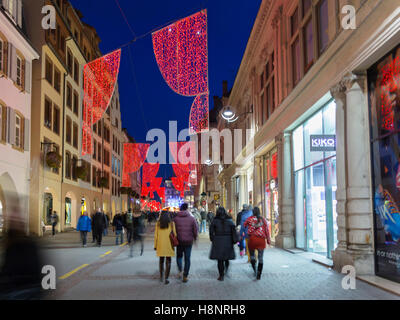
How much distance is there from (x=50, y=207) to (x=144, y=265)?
22.8 metres

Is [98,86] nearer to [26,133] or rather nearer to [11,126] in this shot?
[26,133]

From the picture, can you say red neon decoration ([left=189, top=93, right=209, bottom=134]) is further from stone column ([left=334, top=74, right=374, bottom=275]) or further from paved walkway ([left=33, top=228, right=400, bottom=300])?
stone column ([left=334, top=74, right=374, bottom=275])

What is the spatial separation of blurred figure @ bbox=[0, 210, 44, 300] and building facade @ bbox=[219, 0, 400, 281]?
7086 mm

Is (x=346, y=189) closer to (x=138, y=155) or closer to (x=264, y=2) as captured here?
(x=264, y=2)

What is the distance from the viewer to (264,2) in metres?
21.0

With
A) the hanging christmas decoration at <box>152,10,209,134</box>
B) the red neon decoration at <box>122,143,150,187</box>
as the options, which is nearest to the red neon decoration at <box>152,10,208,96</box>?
the hanging christmas decoration at <box>152,10,209,134</box>

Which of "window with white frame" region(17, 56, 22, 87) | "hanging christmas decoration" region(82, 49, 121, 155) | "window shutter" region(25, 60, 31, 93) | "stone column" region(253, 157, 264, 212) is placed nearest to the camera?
"hanging christmas decoration" region(82, 49, 121, 155)

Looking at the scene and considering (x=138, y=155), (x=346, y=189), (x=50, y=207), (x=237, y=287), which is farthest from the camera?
(x=138, y=155)

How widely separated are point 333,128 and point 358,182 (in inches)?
120

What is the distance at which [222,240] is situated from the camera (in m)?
10.5

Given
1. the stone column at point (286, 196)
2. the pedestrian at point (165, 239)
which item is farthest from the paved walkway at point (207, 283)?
the stone column at point (286, 196)

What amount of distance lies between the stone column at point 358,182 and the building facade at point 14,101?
15.1m

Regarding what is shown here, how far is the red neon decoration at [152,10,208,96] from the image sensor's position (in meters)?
13.6
